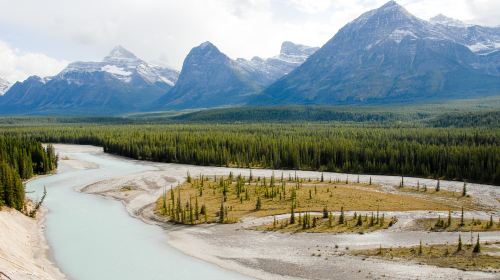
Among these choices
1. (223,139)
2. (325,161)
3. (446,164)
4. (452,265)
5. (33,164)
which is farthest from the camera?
(223,139)

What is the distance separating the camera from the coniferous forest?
7350cm

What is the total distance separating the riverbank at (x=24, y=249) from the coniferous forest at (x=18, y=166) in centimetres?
290

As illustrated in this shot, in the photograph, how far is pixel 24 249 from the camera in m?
59.1

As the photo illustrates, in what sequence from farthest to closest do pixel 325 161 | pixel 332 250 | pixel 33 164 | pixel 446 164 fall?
1. pixel 325 161
2. pixel 33 164
3. pixel 446 164
4. pixel 332 250

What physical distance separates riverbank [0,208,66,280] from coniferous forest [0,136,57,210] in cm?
290

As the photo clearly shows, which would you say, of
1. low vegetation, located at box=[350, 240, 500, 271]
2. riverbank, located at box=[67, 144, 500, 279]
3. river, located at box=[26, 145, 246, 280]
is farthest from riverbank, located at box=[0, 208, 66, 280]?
low vegetation, located at box=[350, 240, 500, 271]

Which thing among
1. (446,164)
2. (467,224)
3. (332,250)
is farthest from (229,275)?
(446,164)

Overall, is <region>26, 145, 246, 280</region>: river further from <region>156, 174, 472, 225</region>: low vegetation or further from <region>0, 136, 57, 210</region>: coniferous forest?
<region>156, 174, 472, 225</region>: low vegetation

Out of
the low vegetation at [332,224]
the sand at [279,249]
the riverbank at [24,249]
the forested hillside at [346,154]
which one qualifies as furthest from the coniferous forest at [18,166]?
the forested hillside at [346,154]

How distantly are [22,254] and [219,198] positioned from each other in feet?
136

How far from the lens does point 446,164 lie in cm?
12412

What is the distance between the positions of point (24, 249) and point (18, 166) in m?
67.2

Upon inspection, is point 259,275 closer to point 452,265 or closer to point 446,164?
point 452,265

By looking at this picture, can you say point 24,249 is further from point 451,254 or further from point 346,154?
point 346,154
